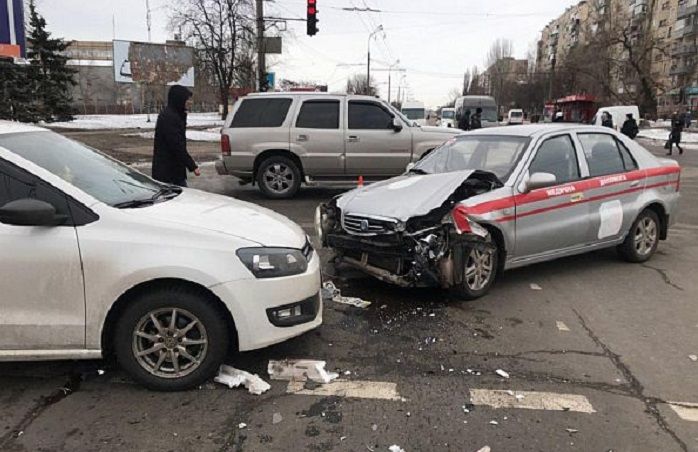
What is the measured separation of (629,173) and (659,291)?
4.82 feet

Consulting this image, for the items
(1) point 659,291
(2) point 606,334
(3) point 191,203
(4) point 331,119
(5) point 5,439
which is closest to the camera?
(5) point 5,439

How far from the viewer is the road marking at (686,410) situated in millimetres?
3379

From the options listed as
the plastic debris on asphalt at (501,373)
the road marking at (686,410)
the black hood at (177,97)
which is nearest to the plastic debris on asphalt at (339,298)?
the plastic debris on asphalt at (501,373)

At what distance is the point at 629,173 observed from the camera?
652 cm

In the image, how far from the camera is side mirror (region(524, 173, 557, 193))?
550cm

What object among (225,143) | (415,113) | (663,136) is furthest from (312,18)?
(663,136)

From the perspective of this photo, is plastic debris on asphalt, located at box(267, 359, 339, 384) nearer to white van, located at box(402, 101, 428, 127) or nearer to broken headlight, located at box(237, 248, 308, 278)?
broken headlight, located at box(237, 248, 308, 278)

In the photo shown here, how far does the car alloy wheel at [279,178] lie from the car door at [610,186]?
6.06 meters

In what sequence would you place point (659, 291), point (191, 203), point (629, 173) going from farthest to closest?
point (629, 173) → point (659, 291) → point (191, 203)

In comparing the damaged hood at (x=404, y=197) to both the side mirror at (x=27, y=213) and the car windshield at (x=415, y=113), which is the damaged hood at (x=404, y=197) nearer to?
the side mirror at (x=27, y=213)

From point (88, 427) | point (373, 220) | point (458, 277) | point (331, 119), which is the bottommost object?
point (88, 427)

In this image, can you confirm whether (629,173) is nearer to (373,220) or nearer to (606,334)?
(606,334)

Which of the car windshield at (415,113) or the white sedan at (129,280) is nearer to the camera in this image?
the white sedan at (129,280)

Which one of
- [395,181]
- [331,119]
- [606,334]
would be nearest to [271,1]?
[331,119]
